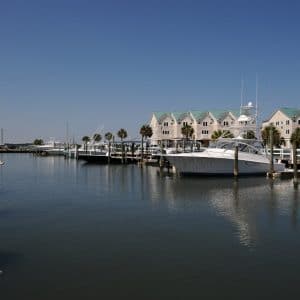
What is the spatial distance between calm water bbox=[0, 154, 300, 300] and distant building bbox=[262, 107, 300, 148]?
60748mm

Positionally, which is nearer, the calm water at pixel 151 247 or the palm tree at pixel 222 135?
the calm water at pixel 151 247

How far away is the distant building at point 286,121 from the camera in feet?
304

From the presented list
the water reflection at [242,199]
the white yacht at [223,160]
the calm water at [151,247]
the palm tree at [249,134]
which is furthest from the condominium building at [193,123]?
the calm water at [151,247]

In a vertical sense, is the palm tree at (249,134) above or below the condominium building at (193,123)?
below

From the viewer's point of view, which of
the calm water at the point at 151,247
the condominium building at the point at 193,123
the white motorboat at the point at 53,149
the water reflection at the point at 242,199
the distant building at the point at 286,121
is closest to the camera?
the calm water at the point at 151,247

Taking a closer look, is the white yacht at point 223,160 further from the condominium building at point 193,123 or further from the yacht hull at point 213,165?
the condominium building at point 193,123

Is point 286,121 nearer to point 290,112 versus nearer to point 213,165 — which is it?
point 290,112

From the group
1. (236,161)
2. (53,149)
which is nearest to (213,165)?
(236,161)

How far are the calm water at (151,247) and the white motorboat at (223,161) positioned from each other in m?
16.2

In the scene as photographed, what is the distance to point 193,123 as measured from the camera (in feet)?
383

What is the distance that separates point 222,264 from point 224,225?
750cm

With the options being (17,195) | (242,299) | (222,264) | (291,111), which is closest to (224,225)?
(222,264)

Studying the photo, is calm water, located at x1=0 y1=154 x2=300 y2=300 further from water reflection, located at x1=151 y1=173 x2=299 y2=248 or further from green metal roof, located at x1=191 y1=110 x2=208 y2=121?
green metal roof, located at x1=191 y1=110 x2=208 y2=121

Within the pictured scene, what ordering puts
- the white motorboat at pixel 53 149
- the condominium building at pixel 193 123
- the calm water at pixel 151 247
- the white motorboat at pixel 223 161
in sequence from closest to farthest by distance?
the calm water at pixel 151 247
the white motorboat at pixel 223 161
the condominium building at pixel 193 123
the white motorboat at pixel 53 149
